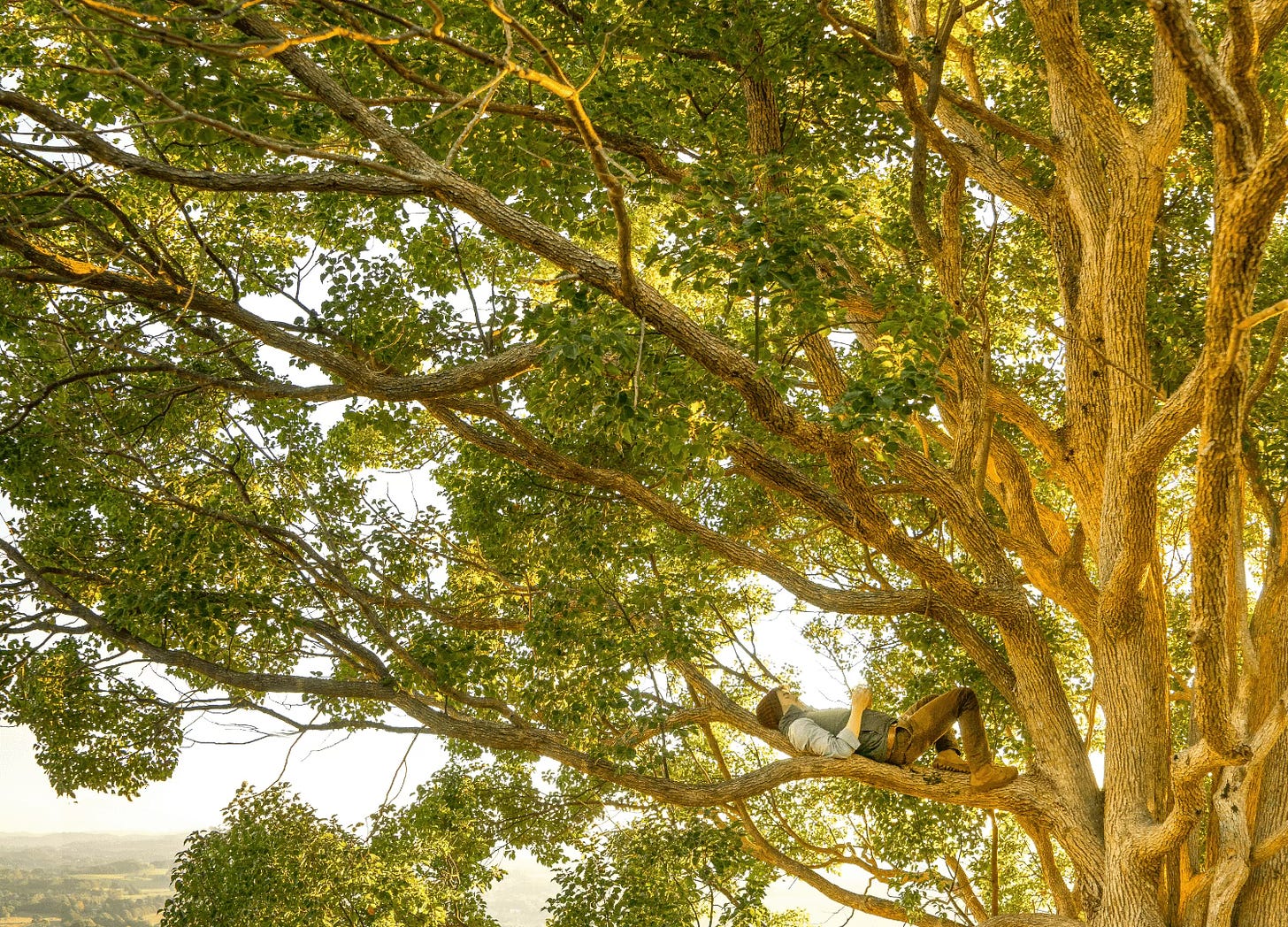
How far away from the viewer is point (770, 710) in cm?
722

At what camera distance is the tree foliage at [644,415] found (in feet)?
15.8

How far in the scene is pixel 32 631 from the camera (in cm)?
697

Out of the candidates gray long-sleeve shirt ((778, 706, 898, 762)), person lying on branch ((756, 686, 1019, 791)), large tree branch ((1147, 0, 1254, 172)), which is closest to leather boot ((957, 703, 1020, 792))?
person lying on branch ((756, 686, 1019, 791))

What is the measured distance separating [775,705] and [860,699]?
1182 millimetres

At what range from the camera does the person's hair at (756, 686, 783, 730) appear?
7.14 m

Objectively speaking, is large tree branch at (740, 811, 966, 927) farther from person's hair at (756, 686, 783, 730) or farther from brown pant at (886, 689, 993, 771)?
brown pant at (886, 689, 993, 771)

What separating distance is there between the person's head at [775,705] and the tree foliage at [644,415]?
0.17 metres

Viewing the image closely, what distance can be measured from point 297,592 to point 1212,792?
6.62 metres

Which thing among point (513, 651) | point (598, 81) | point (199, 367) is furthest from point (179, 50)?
point (513, 651)

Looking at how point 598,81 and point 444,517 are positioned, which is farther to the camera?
point 444,517

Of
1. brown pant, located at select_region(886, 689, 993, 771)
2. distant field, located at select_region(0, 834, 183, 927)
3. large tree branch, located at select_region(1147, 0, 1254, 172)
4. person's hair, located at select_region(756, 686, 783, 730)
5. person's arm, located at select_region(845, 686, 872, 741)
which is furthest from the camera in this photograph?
distant field, located at select_region(0, 834, 183, 927)

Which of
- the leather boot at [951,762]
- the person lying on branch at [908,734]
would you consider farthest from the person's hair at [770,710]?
the leather boot at [951,762]

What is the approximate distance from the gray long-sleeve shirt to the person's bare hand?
0.50 ft

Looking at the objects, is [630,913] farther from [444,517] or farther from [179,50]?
[179,50]
